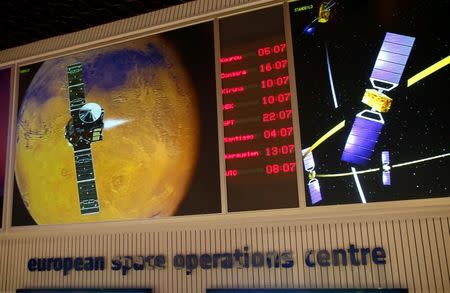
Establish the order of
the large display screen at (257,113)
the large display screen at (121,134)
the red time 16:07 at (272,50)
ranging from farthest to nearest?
the large display screen at (121,134), the red time 16:07 at (272,50), the large display screen at (257,113)

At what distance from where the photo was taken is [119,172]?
4.49 metres

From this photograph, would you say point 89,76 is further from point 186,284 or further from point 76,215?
point 186,284

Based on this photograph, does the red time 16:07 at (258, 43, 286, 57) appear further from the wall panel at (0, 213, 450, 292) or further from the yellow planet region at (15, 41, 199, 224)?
the wall panel at (0, 213, 450, 292)

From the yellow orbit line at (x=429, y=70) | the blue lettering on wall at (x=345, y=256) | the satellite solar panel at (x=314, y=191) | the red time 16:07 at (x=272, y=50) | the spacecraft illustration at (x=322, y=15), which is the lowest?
the blue lettering on wall at (x=345, y=256)

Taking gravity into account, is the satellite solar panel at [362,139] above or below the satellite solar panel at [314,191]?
above

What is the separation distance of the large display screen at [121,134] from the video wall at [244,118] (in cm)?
1

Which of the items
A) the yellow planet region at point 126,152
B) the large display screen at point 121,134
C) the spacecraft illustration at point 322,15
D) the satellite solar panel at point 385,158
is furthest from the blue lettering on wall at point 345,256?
the spacecraft illustration at point 322,15

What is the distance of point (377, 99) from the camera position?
3699 mm

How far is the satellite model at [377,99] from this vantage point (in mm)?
3658

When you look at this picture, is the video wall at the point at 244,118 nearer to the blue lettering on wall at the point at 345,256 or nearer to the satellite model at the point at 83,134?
the satellite model at the point at 83,134

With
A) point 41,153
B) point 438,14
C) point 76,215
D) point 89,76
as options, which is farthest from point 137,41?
point 438,14

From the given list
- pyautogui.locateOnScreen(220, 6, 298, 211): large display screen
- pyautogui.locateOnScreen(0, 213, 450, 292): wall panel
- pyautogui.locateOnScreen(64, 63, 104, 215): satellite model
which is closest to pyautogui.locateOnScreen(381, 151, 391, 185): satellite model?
pyautogui.locateOnScreen(0, 213, 450, 292): wall panel

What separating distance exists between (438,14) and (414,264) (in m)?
2.06

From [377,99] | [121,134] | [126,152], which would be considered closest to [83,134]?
[121,134]
